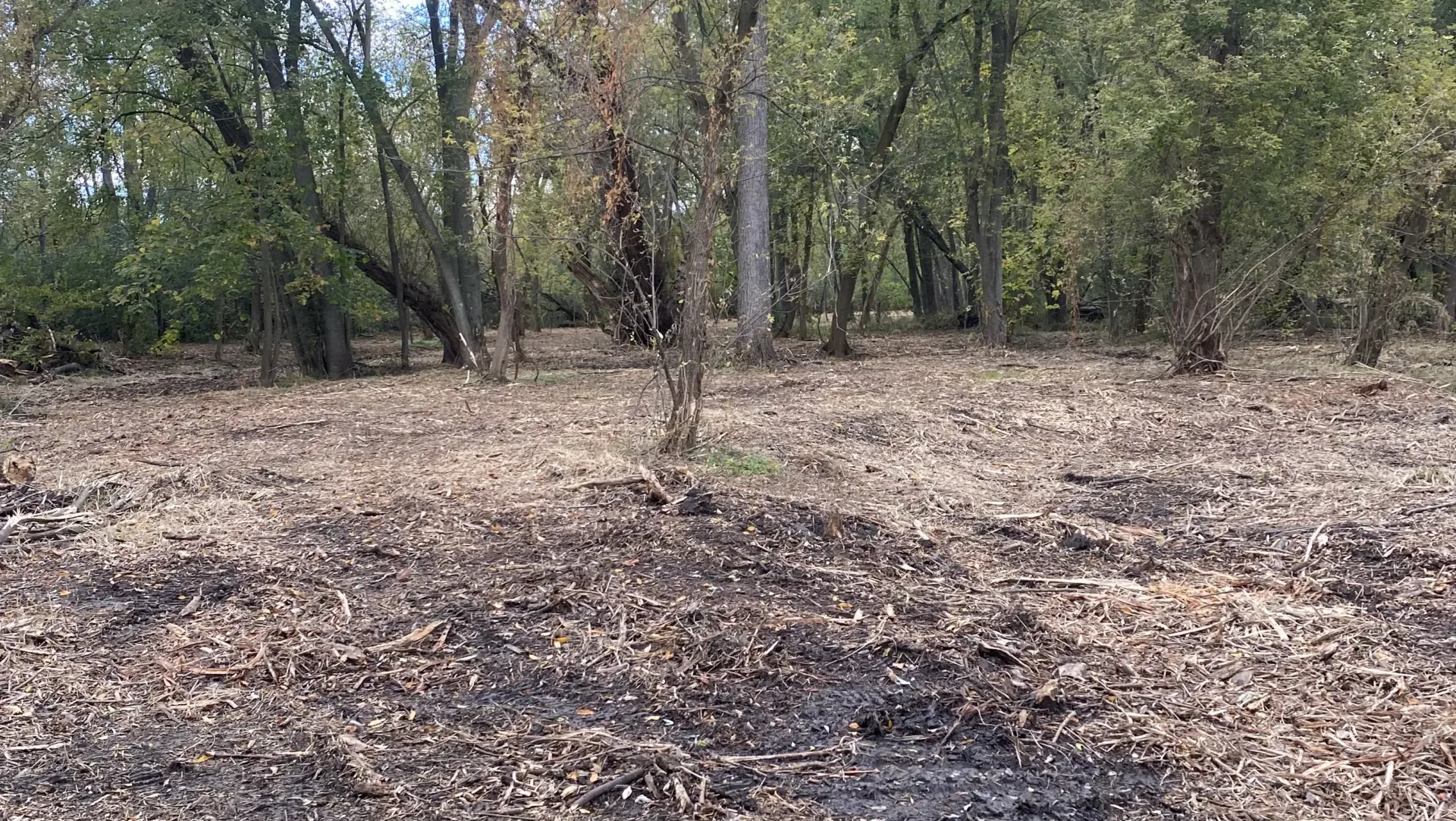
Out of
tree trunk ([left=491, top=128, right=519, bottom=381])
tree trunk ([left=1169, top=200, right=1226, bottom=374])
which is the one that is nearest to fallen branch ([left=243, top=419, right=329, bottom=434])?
tree trunk ([left=491, top=128, right=519, bottom=381])

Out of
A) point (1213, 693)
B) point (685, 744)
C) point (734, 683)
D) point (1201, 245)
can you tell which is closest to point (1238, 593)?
point (1213, 693)

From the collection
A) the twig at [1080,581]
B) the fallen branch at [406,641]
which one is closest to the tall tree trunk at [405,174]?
the fallen branch at [406,641]

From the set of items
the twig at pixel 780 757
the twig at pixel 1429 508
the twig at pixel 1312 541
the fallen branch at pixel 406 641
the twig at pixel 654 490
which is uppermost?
the twig at pixel 654 490

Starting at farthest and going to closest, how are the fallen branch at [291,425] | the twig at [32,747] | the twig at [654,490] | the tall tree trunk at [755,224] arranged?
1. the tall tree trunk at [755,224]
2. the fallen branch at [291,425]
3. the twig at [654,490]
4. the twig at [32,747]

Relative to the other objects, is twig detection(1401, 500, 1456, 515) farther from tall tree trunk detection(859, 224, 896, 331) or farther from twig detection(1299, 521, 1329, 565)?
tall tree trunk detection(859, 224, 896, 331)

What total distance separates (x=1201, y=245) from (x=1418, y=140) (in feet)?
7.26

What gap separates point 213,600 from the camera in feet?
13.8

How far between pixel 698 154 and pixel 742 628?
12.5 ft

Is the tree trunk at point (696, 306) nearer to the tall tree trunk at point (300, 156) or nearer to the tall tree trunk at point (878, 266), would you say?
the tall tree trunk at point (300, 156)

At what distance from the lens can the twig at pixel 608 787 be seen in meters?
2.62

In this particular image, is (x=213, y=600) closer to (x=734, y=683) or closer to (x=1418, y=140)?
(x=734, y=683)

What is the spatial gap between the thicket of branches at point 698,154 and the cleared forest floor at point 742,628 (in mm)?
1802

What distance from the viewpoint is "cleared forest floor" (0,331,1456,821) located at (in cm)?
272

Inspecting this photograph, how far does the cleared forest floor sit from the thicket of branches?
1.80 m
